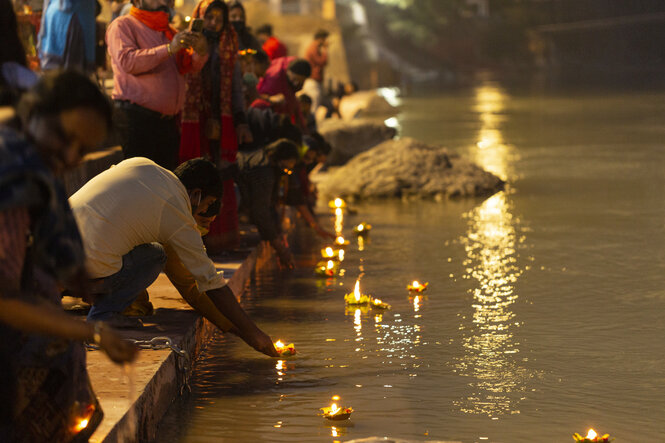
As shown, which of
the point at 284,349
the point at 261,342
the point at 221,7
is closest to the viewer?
the point at 261,342

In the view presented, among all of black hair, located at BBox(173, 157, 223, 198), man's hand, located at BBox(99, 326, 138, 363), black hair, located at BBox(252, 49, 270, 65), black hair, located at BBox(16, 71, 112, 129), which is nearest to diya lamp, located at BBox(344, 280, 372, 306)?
black hair, located at BBox(173, 157, 223, 198)

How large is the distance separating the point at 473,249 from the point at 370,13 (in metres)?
58.0

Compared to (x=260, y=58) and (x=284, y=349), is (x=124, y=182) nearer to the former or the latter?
(x=284, y=349)

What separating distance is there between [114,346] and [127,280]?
2.05 m

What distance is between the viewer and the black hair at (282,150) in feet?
24.1

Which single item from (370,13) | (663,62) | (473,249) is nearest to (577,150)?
(473,249)

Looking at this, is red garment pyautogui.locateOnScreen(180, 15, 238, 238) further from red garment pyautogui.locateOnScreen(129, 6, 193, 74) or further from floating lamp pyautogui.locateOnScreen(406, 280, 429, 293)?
floating lamp pyautogui.locateOnScreen(406, 280, 429, 293)

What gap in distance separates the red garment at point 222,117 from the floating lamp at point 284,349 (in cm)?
180

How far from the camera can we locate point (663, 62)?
40.4 metres

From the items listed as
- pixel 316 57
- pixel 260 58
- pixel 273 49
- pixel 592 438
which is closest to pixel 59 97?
pixel 592 438

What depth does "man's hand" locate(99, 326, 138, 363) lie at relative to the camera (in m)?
2.96

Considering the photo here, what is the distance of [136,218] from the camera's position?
190 inches

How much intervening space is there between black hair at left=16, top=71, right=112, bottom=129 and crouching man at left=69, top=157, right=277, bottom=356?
6.19ft

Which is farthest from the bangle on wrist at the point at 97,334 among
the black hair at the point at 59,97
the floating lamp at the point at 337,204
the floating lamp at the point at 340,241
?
the floating lamp at the point at 337,204
